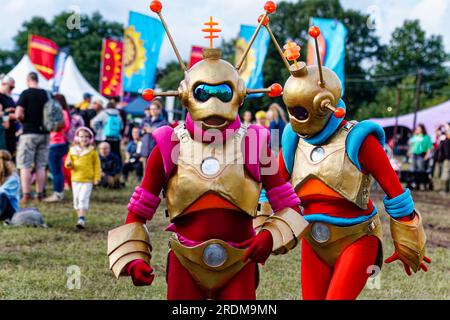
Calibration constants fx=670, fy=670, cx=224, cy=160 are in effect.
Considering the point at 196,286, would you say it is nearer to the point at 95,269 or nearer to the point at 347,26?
the point at 95,269

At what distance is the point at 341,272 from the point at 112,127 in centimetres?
759

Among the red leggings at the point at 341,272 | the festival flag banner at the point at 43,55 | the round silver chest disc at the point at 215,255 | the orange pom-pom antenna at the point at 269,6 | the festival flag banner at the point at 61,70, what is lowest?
the red leggings at the point at 341,272

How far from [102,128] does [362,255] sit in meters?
7.69

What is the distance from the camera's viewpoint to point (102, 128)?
34.5 feet

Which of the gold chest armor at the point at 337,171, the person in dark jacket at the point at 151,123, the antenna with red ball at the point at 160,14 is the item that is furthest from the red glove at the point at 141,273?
the person in dark jacket at the point at 151,123

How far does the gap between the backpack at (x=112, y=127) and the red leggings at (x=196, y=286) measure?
7605 mm

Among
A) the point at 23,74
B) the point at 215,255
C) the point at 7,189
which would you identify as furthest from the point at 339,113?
the point at 23,74

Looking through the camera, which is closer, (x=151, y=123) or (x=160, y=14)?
(x=160, y=14)

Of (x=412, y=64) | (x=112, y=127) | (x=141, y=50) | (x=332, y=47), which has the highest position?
(x=412, y=64)

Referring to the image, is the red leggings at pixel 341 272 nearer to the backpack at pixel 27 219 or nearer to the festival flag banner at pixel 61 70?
the backpack at pixel 27 219

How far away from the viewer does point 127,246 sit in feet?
9.35

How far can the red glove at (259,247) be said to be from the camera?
110 inches
